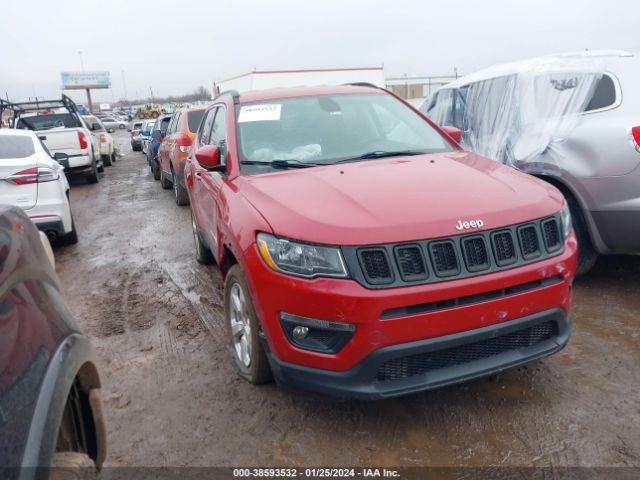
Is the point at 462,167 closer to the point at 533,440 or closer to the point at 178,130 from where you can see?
the point at 533,440

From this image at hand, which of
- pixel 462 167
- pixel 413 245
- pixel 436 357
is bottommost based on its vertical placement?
pixel 436 357

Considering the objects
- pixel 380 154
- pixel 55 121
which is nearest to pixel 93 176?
pixel 55 121

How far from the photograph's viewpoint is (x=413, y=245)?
2521 mm

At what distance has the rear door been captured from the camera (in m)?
5.91

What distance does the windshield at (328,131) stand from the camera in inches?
146

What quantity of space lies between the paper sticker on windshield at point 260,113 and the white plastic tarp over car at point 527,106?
2278 mm

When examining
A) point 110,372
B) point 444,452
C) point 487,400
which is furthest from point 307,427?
point 110,372

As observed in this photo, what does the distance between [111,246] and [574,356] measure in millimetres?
5685

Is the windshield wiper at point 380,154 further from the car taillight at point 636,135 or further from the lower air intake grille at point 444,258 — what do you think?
the car taillight at point 636,135

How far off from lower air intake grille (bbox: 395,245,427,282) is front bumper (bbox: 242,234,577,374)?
0.07m

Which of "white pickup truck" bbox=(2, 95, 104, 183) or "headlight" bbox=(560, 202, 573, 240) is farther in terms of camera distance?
"white pickup truck" bbox=(2, 95, 104, 183)

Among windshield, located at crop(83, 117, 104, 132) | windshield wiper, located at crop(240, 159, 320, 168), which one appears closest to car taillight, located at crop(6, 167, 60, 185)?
windshield wiper, located at crop(240, 159, 320, 168)

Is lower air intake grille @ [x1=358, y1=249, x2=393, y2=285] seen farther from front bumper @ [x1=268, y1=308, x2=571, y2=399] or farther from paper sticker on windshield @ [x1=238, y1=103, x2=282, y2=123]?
paper sticker on windshield @ [x1=238, y1=103, x2=282, y2=123]

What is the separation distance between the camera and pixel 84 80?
313 feet
